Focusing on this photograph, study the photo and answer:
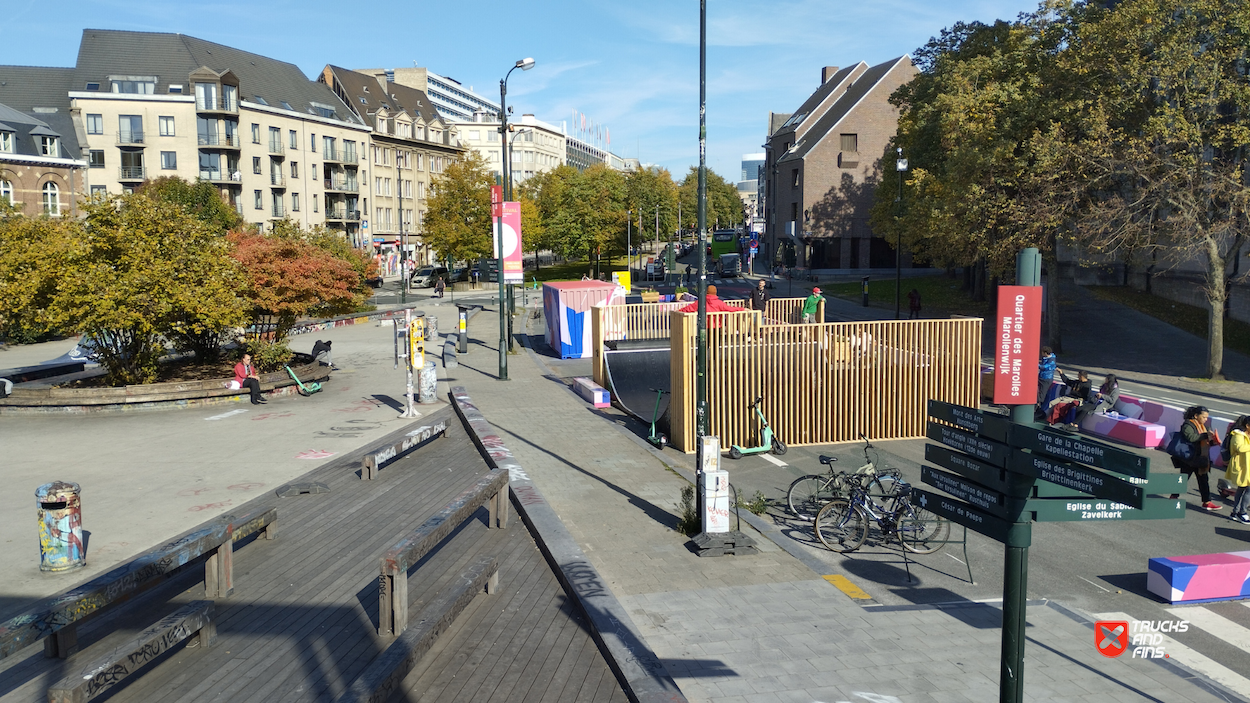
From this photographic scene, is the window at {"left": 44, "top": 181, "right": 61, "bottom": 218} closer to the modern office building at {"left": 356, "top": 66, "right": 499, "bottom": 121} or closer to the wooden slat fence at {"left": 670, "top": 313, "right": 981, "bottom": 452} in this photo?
the wooden slat fence at {"left": 670, "top": 313, "right": 981, "bottom": 452}

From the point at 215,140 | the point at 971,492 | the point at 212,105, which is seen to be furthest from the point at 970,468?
the point at 215,140

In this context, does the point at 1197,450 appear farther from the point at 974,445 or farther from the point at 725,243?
the point at 725,243

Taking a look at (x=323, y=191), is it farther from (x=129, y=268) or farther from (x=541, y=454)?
(x=541, y=454)

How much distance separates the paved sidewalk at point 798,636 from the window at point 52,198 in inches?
2113

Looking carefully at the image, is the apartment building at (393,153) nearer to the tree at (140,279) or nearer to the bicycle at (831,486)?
the tree at (140,279)

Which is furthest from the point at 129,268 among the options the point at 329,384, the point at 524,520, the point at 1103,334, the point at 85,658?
the point at 1103,334

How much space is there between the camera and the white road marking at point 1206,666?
6738 millimetres

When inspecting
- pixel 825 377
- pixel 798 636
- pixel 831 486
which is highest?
pixel 825 377

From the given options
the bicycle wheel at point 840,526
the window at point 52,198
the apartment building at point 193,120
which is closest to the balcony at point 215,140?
the apartment building at point 193,120

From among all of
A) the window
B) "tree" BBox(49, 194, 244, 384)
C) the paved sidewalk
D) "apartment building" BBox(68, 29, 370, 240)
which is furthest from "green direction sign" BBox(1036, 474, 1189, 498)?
"apartment building" BBox(68, 29, 370, 240)

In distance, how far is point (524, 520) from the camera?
32.8ft

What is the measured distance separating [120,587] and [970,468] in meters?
5.78

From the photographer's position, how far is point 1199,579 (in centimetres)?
845

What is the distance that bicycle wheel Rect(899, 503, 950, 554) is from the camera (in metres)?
9.84
